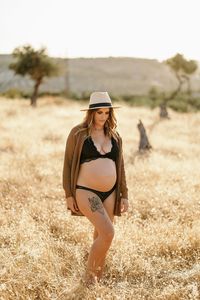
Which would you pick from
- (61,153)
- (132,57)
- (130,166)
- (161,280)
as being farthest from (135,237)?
(132,57)

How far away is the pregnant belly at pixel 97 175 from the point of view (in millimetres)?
4707

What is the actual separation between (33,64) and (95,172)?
114 ft

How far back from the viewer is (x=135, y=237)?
6.14m

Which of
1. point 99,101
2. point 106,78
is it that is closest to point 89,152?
point 99,101

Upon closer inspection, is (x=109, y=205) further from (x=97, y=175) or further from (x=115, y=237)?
(x=115, y=237)

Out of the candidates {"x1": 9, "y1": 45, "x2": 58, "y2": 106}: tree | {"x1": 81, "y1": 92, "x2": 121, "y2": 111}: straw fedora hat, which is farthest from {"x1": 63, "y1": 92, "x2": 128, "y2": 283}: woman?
{"x1": 9, "y1": 45, "x2": 58, "y2": 106}: tree

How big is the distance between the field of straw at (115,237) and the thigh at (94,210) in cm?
66

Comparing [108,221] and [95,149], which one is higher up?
[95,149]

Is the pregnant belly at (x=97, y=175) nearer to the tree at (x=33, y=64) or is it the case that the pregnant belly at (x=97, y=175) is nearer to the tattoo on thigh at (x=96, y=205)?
the tattoo on thigh at (x=96, y=205)

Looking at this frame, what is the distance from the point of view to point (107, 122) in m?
5.02

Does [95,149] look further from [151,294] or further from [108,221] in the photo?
[151,294]

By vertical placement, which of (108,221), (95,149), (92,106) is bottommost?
(108,221)

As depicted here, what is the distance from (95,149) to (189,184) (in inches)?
203

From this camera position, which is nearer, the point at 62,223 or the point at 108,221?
the point at 108,221
